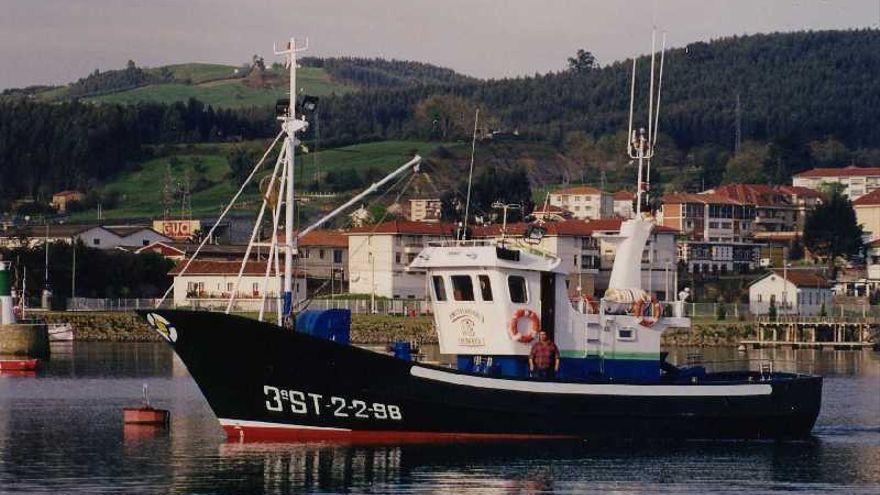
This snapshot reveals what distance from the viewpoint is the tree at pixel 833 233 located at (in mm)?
166625

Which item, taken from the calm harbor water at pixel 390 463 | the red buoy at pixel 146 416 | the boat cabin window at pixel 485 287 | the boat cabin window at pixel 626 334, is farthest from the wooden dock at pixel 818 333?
the boat cabin window at pixel 485 287

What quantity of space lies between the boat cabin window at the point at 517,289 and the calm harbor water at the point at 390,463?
3992mm

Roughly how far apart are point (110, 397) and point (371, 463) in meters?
24.7

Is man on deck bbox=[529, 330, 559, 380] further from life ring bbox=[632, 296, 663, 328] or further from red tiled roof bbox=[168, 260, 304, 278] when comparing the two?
red tiled roof bbox=[168, 260, 304, 278]

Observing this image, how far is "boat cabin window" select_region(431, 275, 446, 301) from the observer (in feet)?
161

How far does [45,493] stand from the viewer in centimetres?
3916

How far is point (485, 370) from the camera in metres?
48.7

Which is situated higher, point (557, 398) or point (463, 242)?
point (463, 242)

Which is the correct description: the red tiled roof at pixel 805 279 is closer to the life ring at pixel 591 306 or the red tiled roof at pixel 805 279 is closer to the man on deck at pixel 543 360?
the life ring at pixel 591 306

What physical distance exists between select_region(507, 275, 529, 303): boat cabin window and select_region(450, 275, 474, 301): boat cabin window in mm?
1057

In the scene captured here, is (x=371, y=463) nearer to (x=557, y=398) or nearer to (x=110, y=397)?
(x=557, y=398)

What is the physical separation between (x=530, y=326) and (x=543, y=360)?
42.8 inches

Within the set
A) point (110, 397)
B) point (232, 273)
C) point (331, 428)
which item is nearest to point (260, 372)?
point (331, 428)

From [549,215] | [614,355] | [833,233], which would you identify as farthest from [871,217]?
[614,355]
